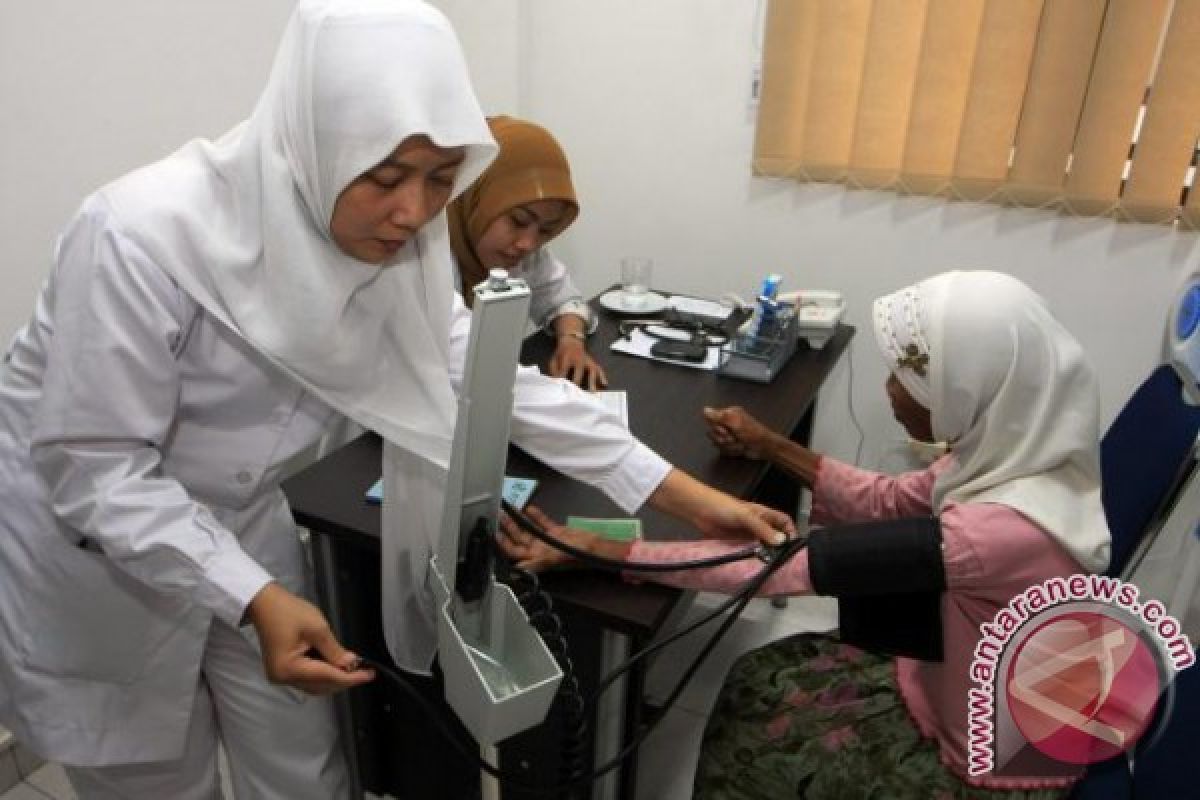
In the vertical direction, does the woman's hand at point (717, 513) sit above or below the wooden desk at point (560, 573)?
above

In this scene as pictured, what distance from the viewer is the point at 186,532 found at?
869 mm

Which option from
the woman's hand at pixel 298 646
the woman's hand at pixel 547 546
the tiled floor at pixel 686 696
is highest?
A: the woman's hand at pixel 298 646

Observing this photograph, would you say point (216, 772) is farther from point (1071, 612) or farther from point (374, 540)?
point (1071, 612)

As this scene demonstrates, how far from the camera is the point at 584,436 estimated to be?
3.86ft

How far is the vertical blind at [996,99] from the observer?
6.06 feet

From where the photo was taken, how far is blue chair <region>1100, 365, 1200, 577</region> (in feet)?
3.98

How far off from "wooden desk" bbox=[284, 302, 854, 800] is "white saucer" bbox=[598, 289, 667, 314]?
0.34 meters

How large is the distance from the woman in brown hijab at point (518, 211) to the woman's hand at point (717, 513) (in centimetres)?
54

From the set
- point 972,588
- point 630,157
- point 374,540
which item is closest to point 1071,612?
point 972,588

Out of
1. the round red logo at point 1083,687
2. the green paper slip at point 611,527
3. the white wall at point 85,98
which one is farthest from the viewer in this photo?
the white wall at point 85,98

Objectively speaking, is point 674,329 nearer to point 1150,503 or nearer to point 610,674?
point 1150,503

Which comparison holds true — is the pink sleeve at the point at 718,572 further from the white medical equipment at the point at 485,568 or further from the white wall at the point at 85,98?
the white wall at the point at 85,98

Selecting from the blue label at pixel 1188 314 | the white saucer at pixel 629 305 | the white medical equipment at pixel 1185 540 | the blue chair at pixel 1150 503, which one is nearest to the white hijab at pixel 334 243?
the blue chair at pixel 1150 503

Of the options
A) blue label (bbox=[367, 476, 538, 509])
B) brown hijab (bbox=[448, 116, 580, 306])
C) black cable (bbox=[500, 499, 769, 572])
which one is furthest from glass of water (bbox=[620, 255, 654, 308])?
black cable (bbox=[500, 499, 769, 572])
